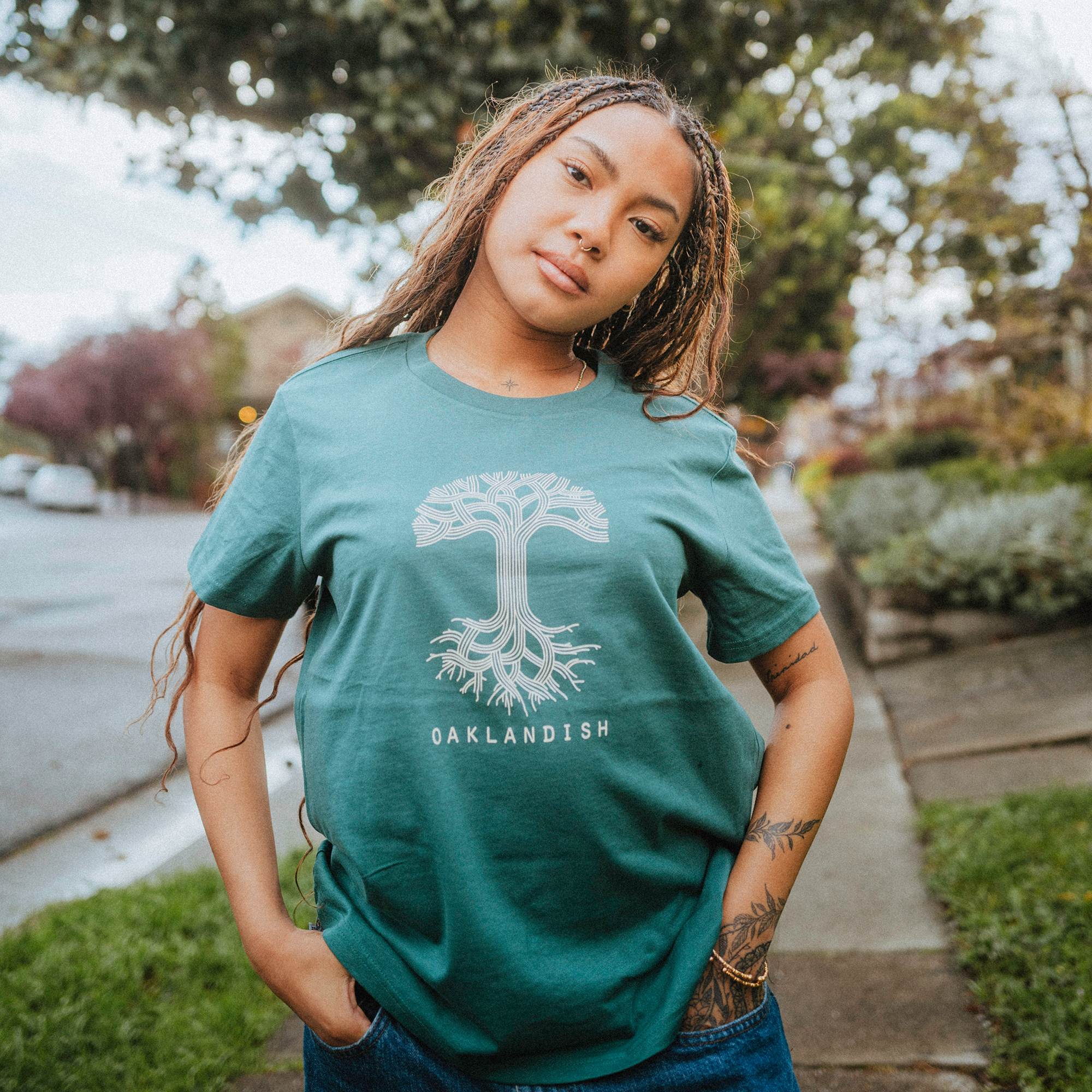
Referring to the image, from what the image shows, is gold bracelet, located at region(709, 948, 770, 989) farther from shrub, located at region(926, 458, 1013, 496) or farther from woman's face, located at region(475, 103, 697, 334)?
shrub, located at region(926, 458, 1013, 496)

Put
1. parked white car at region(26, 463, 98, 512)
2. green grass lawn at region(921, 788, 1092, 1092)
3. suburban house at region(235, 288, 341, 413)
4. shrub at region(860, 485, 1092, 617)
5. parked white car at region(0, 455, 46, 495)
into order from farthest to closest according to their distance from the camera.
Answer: parked white car at region(0, 455, 46, 495) → suburban house at region(235, 288, 341, 413) → parked white car at region(26, 463, 98, 512) → shrub at region(860, 485, 1092, 617) → green grass lawn at region(921, 788, 1092, 1092)

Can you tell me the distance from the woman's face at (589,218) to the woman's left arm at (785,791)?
606 millimetres

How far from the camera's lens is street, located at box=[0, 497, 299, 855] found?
4.43 m

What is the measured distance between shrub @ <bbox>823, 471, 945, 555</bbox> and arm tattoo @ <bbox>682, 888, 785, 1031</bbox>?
6558mm

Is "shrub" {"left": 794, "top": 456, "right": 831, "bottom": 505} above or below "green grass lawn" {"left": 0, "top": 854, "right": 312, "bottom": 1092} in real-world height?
below

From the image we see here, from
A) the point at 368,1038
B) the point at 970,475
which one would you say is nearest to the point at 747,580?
the point at 368,1038

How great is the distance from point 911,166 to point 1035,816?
9.33 metres

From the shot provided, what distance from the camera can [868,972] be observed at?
292 centimetres

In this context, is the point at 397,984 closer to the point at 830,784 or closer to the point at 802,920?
the point at 830,784

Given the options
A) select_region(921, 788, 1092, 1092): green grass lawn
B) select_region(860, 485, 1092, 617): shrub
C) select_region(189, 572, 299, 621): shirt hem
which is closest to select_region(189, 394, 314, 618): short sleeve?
select_region(189, 572, 299, 621): shirt hem

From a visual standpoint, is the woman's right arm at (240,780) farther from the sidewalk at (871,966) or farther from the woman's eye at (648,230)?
the sidewalk at (871,966)

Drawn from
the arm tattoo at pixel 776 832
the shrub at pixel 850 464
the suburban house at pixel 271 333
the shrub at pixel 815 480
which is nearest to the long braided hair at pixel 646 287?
the arm tattoo at pixel 776 832

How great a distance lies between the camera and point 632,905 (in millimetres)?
1250

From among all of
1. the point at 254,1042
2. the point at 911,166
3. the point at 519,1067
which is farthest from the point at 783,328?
the point at 519,1067
